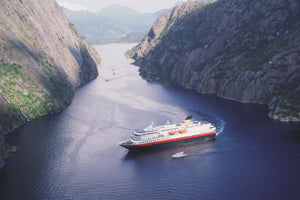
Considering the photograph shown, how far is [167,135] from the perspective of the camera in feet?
371

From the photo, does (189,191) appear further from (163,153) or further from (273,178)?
(163,153)

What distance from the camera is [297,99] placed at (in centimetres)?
12988

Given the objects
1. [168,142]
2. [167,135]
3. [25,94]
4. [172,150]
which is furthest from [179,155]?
[25,94]

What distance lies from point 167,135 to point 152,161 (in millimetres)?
15642

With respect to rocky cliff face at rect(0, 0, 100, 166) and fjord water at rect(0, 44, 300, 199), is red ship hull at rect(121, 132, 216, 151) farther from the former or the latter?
rocky cliff face at rect(0, 0, 100, 166)

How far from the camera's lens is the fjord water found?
79.6m

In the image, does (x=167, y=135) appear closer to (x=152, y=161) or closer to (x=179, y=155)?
(x=179, y=155)

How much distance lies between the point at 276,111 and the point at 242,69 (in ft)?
162

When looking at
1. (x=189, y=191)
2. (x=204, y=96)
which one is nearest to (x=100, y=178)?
(x=189, y=191)

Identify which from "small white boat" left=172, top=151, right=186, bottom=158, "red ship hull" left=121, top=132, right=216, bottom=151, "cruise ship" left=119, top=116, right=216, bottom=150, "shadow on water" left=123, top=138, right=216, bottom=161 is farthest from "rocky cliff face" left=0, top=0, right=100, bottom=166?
"small white boat" left=172, top=151, right=186, bottom=158

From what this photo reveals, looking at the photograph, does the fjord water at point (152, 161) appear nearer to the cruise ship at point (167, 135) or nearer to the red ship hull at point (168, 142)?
the red ship hull at point (168, 142)

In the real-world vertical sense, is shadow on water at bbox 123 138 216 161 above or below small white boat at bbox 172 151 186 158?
below

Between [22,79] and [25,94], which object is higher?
[22,79]

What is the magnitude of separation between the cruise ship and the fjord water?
10.3 feet
